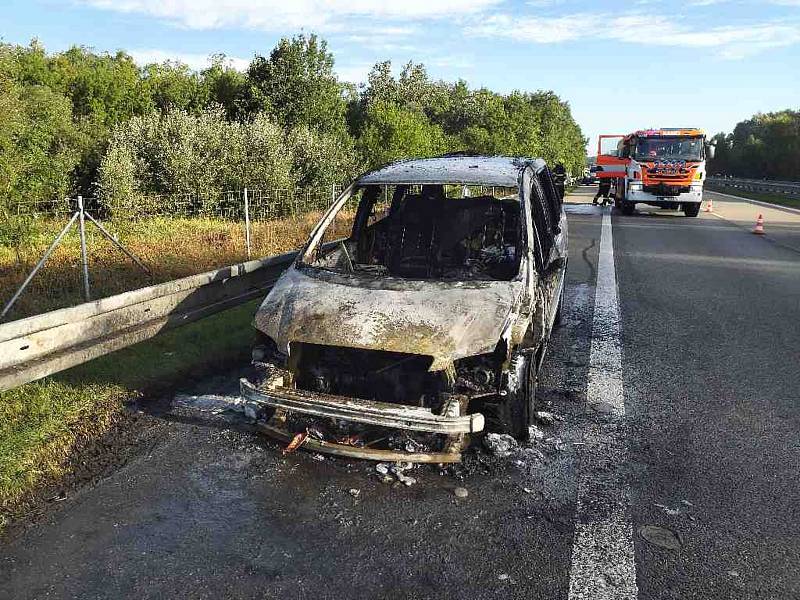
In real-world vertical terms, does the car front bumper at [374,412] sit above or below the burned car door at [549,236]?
below

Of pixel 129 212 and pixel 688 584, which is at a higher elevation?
pixel 129 212

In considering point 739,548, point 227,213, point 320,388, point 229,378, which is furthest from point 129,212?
point 739,548

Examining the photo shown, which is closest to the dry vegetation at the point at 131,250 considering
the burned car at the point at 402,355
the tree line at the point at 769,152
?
the burned car at the point at 402,355

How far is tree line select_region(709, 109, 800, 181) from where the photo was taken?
8244 centimetres

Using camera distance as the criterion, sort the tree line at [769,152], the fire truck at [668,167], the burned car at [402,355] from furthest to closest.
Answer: the tree line at [769,152] → the fire truck at [668,167] → the burned car at [402,355]

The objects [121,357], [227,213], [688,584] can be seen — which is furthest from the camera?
[227,213]

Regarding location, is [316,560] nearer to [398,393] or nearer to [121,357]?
[398,393]

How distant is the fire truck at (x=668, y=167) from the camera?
21.6 metres

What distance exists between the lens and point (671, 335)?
6977 mm

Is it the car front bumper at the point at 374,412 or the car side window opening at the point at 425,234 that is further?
the car side window opening at the point at 425,234

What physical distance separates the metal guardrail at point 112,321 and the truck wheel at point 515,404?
8.75 ft

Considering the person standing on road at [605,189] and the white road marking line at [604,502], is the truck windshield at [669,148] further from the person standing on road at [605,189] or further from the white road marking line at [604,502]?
the white road marking line at [604,502]

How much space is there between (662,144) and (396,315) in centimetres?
2073

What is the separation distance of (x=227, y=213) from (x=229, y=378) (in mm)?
11622
